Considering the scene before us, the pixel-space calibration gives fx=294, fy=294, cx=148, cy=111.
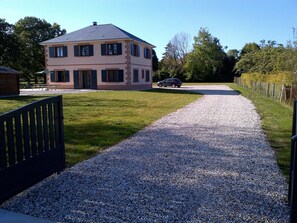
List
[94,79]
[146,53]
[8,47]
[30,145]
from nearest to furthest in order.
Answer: [30,145] → [94,79] → [146,53] → [8,47]

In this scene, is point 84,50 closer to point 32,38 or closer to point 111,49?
point 111,49

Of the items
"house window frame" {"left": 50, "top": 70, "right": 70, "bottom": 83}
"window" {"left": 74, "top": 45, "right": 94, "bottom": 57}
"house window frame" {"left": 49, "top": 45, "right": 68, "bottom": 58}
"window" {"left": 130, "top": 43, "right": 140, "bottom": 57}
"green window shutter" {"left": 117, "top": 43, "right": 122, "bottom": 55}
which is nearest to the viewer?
"green window shutter" {"left": 117, "top": 43, "right": 122, "bottom": 55}

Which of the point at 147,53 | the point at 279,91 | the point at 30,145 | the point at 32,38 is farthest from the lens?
the point at 32,38

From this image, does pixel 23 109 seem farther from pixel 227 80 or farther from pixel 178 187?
pixel 227 80

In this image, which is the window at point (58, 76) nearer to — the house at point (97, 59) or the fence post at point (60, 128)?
the house at point (97, 59)

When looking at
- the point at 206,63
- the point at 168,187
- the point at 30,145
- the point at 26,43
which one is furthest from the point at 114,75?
the point at 206,63

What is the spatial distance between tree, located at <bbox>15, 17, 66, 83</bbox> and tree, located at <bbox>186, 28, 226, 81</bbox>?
28087 millimetres

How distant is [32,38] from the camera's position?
5272 centimetres

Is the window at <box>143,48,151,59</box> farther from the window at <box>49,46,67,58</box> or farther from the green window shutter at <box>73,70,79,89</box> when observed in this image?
the window at <box>49,46,67,58</box>

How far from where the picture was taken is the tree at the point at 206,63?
62469mm

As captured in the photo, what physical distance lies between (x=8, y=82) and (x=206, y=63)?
157 feet

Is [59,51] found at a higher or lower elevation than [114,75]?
higher

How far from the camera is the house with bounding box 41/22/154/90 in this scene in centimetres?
3152

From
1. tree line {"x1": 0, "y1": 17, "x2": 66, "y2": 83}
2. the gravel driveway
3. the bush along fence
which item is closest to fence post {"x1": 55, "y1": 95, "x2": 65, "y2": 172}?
the gravel driveway
